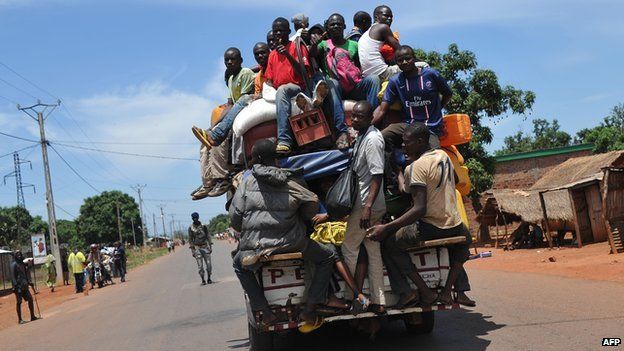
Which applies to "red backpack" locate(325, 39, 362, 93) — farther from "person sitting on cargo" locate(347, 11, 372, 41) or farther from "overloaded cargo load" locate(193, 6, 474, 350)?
"person sitting on cargo" locate(347, 11, 372, 41)

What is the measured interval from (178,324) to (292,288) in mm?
5110

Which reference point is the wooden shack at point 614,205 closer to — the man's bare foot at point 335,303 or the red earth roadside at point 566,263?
the red earth roadside at point 566,263

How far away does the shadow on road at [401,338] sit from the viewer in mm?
6109

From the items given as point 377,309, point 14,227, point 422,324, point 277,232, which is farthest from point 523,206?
point 14,227

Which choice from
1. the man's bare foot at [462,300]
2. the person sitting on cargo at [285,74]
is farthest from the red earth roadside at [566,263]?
the person sitting on cargo at [285,74]

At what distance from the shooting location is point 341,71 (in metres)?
6.99

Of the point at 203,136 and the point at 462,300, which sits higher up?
the point at 203,136

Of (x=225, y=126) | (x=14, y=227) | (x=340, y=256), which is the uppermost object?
(x=14, y=227)

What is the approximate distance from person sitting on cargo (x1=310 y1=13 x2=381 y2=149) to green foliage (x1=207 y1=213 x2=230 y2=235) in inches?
5270

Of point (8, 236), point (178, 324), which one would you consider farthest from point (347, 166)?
point (8, 236)

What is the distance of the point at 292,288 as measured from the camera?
547 centimetres

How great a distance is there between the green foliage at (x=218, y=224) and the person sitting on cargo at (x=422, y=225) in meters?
136

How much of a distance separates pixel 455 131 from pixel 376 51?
4.42ft

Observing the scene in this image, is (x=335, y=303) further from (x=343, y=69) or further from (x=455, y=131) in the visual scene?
(x=343, y=69)
